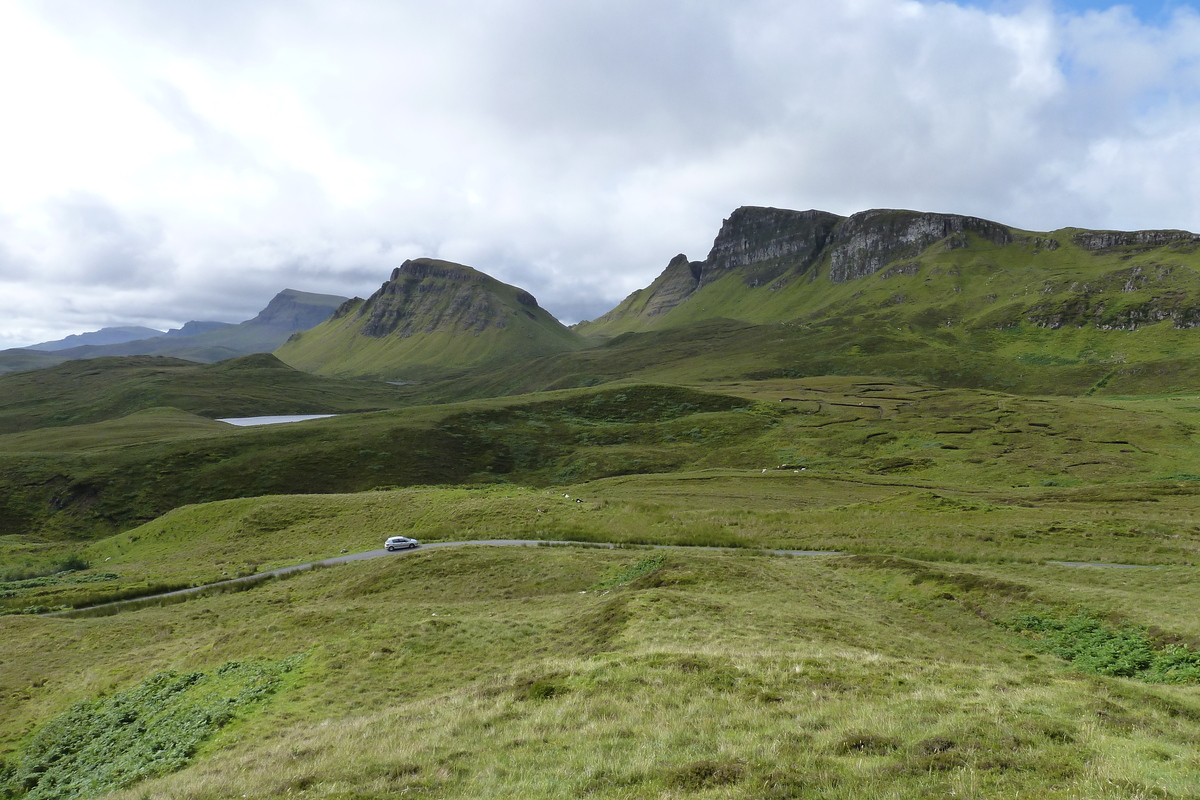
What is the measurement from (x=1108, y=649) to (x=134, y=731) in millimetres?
38129

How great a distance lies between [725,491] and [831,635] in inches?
2000

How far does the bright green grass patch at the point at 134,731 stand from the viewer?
19.3m

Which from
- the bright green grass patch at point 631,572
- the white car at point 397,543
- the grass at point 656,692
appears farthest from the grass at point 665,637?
the white car at point 397,543

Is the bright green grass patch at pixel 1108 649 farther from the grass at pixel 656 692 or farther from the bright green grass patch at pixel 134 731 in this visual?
the bright green grass patch at pixel 134 731

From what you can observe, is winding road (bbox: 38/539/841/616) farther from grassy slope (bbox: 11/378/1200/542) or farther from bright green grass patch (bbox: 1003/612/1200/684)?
grassy slope (bbox: 11/378/1200/542)

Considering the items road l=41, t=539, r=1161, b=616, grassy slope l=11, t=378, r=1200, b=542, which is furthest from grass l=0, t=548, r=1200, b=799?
grassy slope l=11, t=378, r=1200, b=542

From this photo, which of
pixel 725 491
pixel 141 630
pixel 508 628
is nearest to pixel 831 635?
pixel 508 628

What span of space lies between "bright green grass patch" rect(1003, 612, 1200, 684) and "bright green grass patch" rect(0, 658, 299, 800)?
107ft

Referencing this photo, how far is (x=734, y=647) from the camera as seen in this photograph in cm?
2261

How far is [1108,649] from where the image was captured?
2439 cm

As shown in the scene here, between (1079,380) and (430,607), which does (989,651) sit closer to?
(430,607)

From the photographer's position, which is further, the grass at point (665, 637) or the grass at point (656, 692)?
the grass at point (665, 637)

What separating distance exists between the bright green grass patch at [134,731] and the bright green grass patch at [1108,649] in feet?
107

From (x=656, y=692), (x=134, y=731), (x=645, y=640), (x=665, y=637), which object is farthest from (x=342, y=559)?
(x=656, y=692)
